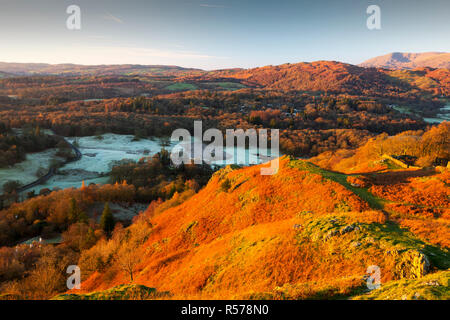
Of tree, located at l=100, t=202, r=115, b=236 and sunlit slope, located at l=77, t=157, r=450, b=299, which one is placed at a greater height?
sunlit slope, located at l=77, t=157, r=450, b=299

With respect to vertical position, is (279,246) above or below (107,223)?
above

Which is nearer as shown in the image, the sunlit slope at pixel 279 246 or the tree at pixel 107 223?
the sunlit slope at pixel 279 246

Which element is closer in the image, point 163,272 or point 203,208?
point 163,272

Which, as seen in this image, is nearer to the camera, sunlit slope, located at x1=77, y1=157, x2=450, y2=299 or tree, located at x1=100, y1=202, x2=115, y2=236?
sunlit slope, located at x1=77, y1=157, x2=450, y2=299

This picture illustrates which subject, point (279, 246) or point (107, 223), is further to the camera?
point (107, 223)

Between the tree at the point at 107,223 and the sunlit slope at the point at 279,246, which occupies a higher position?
the sunlit slope at the point at 279,246
